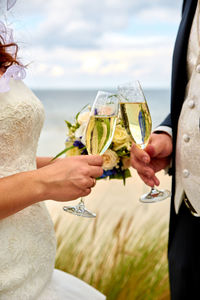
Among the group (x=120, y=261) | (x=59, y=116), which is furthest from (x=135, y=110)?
(x=59, y=116)

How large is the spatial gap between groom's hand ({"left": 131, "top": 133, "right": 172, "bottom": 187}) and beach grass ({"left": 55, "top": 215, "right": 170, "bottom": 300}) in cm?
85

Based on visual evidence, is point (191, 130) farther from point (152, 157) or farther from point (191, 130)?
point (152, 157)

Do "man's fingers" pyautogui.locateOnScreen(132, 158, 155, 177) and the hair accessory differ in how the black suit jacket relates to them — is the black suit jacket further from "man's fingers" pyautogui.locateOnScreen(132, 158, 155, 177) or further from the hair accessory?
the hair accessory

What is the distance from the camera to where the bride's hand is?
3.95ft

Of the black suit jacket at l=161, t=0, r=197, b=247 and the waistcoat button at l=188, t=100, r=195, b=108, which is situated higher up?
the black suit jacket at l=161, t=0, r=197, b=247

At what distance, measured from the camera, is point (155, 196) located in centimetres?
164

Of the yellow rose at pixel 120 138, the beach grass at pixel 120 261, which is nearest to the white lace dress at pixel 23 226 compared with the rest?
the yellow rose at pixel 120 138

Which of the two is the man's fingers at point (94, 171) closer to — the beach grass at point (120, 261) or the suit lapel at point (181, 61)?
the suit lapel at point (181, 61)

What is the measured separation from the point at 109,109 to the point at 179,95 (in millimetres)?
637

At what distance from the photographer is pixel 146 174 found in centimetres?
172

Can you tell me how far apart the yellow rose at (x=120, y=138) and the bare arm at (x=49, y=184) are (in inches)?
17.8

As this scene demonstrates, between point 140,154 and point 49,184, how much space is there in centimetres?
56

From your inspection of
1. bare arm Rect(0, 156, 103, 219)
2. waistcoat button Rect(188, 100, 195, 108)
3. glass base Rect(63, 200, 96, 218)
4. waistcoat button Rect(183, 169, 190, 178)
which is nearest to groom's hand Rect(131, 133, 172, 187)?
waistcoat button Rect(183, 169, 190, 178)

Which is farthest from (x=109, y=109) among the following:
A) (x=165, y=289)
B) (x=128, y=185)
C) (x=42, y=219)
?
(x=128, y=185)
